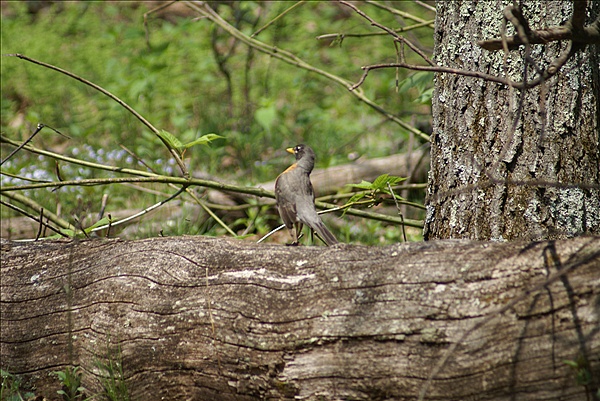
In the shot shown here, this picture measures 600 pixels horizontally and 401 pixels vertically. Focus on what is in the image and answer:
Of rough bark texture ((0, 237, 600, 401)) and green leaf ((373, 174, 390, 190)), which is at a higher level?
green leaf ((373, 174, 390, 190))

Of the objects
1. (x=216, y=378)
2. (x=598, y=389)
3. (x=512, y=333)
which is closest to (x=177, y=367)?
(x=216, y=378)

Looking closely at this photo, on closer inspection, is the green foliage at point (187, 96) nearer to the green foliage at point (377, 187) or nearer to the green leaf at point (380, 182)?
the green foliage at point (377, 187)

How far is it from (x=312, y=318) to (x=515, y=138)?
4.09 feet

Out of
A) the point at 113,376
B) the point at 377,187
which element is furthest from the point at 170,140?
the point at 113,376

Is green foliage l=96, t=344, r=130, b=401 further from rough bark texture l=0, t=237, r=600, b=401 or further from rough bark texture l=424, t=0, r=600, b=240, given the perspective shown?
rough bark texture l=424, t=0, r=600, b=240

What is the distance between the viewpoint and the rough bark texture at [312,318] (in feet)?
6.55

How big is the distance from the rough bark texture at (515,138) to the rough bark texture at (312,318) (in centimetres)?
Result: 59

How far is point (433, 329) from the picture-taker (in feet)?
6.95

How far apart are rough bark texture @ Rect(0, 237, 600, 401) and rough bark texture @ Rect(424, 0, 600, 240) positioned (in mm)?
593

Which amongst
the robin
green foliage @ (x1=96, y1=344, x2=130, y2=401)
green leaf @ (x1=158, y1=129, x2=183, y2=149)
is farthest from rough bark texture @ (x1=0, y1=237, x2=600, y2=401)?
the robin

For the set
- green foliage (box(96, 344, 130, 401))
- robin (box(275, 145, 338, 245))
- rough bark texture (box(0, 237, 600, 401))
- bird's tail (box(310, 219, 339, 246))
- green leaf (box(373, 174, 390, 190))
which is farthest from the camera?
robin (box(275, 145, 338, 245))

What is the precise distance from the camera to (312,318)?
2.30 m

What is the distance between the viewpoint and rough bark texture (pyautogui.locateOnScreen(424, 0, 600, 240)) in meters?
2.73

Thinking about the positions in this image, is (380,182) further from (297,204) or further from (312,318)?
(312,318)
